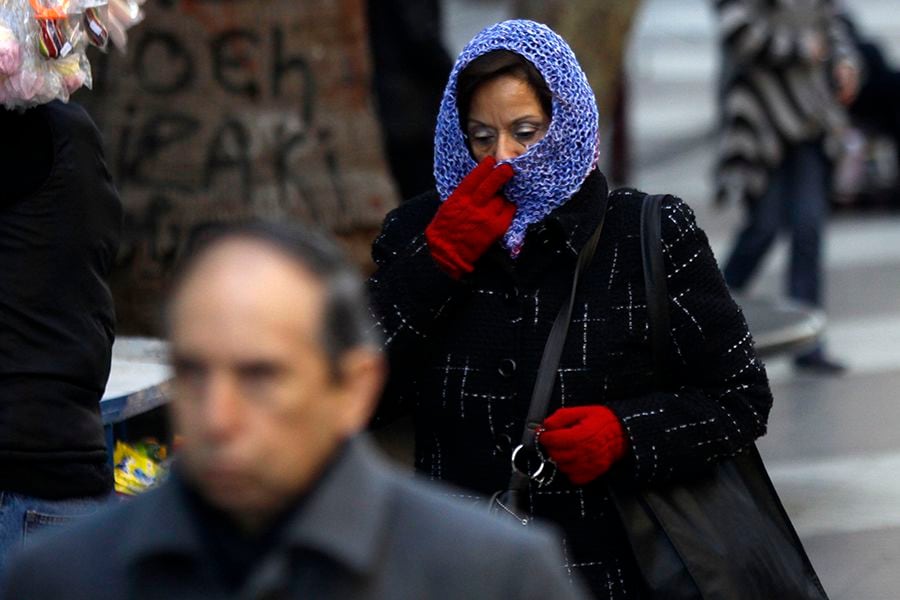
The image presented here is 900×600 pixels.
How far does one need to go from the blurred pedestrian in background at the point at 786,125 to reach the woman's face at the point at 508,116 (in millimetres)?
4917

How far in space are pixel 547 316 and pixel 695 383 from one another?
0.30 meters

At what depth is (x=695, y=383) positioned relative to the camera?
3.44 m

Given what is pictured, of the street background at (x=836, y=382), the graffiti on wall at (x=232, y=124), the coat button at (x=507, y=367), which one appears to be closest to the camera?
the coat button at (x=507, y=367)

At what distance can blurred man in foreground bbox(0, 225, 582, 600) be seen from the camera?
1.80 m

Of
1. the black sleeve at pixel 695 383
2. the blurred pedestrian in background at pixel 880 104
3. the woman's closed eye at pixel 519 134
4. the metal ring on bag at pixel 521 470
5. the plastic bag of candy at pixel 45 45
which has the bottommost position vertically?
the blurred pedestrian in background at pixel 880 104

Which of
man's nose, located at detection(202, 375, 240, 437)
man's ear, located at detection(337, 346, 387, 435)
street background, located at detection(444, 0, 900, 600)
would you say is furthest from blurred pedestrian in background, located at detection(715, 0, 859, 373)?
man's nose, located at detection(202, 375, 240, 437)

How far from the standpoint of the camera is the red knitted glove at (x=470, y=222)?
3404mm

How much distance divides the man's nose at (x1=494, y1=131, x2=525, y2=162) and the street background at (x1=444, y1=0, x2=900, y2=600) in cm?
253

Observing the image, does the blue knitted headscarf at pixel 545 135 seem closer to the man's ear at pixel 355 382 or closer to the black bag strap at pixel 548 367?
the black bag strap at pixel 548 367

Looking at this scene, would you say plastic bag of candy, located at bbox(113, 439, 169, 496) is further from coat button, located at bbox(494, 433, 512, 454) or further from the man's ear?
the man's ear

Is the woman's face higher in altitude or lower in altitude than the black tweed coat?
higher

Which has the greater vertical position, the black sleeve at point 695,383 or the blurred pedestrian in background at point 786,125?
the black sleeve at point 695,383

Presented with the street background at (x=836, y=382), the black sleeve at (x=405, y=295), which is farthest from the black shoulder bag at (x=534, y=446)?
the street background at (x=836, y=382)

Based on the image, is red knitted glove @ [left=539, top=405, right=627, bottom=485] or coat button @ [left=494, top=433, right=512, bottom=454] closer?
red knitted glove @ [left=539, top=405, right=627, bottom=485]
